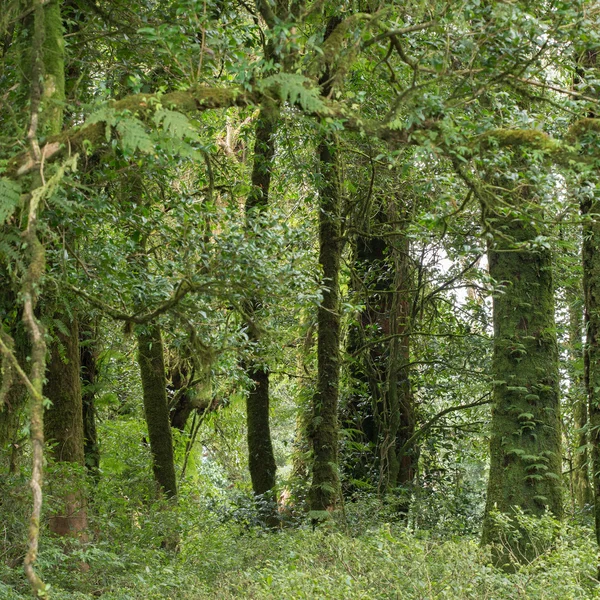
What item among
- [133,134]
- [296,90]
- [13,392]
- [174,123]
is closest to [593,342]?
[296,90]

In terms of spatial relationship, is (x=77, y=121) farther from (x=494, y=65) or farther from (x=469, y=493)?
(x=469, y=493)

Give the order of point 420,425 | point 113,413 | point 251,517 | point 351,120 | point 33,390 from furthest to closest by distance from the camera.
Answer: point 113,413
point 420,425
point 251,517
point 351,120
point 33,390

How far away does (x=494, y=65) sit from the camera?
573cm

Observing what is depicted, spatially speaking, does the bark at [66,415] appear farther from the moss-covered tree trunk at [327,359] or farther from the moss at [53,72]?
the moss at [53,72]

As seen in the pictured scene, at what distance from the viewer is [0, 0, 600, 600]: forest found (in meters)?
5.24

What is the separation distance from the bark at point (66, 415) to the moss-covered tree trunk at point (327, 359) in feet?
9.82

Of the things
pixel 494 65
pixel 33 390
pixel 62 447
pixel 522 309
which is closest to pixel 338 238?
pixel 522 309

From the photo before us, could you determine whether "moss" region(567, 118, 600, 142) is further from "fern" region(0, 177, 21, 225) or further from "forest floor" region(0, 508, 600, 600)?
"fern" region(0, 177, 21, 225)

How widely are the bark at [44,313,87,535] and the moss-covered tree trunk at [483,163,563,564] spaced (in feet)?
15.4

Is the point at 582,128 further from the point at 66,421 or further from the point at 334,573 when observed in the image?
the point at 66,421

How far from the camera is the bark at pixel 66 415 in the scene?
8758 millimetres

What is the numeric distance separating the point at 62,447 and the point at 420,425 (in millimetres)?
6876

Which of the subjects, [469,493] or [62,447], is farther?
[469,493]

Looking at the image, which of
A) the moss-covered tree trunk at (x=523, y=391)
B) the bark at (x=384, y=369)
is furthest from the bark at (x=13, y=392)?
the bark at (x=384, y=369)
